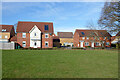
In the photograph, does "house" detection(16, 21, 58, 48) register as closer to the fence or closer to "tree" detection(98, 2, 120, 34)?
the fence

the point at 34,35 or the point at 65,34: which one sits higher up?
the point at 65,34

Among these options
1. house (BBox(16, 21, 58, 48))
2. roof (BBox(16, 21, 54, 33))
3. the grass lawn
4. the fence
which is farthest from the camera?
roof (BBox(16, 21, 54, 33))

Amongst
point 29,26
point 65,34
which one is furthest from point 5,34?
point 65,34

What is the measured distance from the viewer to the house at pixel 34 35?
4718 cm

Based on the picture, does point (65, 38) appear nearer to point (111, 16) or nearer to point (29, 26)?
point (29, 26)

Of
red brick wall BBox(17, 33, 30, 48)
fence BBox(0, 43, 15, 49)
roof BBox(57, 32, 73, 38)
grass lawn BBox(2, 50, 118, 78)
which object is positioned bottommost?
grass lawn BBox(2, 50, 118, 78)

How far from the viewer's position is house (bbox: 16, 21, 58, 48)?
47181 millimetres

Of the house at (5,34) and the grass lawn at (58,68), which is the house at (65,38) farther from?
the grass lawn at (58,68)

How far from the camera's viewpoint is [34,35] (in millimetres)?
47594

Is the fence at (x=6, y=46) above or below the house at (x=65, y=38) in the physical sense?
below

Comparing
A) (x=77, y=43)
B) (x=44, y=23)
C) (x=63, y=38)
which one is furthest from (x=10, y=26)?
(x=63, y=38)

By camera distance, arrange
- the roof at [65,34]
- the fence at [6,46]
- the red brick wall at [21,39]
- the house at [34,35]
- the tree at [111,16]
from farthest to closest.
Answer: the roof at [65,34] < the house at [34,35] < the red brick wall at [21,39] < the fence at [6,46] < the tree at [111,16]

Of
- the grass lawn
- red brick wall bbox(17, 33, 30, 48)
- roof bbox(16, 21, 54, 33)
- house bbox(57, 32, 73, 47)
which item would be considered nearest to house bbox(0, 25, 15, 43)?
roof bbox(16, 21, 54, 33)

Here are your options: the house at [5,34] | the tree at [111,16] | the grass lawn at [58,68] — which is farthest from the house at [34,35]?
the grass lawn at [58,68]
